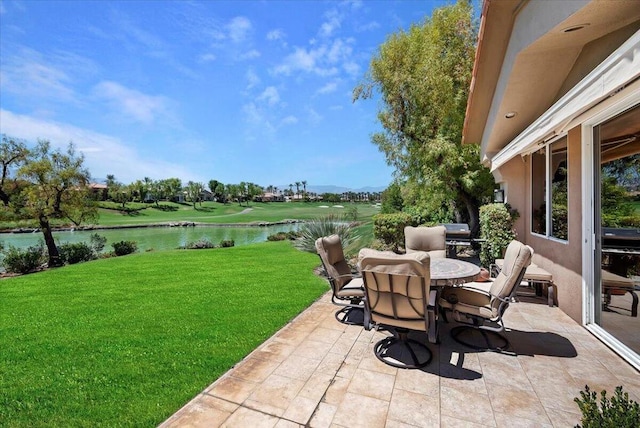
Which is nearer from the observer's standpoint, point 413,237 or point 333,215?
point 413,237

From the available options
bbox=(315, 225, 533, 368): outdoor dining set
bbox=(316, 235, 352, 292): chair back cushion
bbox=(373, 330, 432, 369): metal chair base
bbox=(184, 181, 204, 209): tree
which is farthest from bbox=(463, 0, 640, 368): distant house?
bbox=(184, 181, 204, 209): tree

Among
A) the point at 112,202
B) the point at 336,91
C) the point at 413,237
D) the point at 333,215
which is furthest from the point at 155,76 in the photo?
the point at 112,202

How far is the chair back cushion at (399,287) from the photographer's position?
8.26 feet

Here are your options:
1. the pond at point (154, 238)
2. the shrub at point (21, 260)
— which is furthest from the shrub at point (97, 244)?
the shrub at point (21, 260)

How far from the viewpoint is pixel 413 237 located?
542 centimetres

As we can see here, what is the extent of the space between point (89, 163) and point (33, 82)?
11.8 feet

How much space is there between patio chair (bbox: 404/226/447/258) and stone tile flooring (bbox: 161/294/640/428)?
1993mm

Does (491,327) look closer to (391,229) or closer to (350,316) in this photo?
(350,316)

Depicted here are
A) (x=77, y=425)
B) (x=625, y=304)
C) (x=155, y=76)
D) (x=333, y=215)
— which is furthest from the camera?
(x=155, y=76)

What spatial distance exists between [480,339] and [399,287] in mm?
1594

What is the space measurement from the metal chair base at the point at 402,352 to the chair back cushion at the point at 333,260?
3.26 ft

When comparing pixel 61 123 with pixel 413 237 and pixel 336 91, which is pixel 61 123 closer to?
pixel 336 91

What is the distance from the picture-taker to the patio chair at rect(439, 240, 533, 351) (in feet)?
9.46

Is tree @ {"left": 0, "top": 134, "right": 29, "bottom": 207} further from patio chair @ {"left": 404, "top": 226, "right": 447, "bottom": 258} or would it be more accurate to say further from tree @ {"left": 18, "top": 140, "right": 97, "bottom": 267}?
patio chair @ {"left": 404, "top": 226, "right": 447, "bottom": 258}
